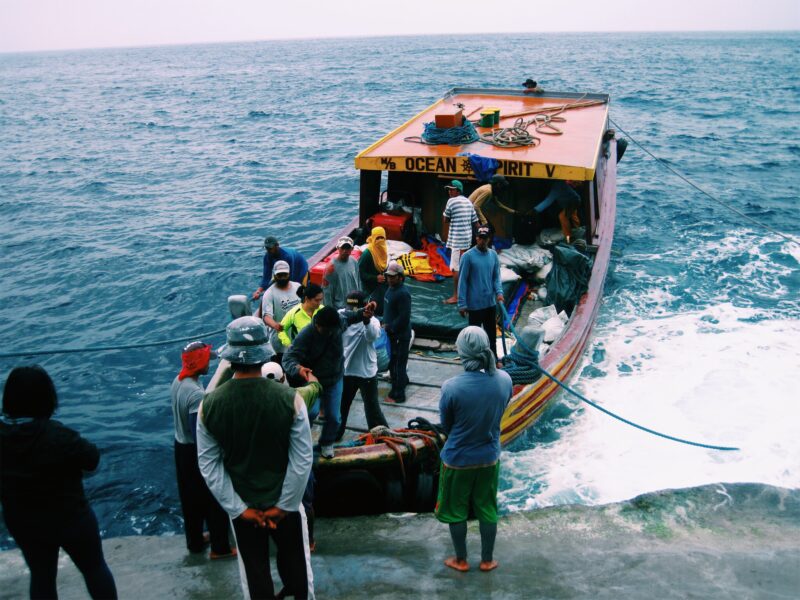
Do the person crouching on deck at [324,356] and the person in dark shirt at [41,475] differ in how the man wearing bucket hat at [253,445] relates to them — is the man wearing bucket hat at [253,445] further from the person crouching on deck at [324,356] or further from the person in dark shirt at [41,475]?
the person crouching on deck at [324,356]

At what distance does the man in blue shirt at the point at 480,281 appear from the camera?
22.4 ft

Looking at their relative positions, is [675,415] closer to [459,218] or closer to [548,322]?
[548,322]

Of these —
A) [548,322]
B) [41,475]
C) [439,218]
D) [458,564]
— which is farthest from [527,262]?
[41,475]

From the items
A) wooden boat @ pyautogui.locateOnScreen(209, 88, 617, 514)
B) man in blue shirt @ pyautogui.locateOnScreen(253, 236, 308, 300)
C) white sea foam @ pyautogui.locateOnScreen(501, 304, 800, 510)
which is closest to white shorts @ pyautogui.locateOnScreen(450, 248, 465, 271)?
wooden boat @ pyautogui.locateOnScreen(209, 88, 617, 514)

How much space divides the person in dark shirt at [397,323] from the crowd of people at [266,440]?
13 mm

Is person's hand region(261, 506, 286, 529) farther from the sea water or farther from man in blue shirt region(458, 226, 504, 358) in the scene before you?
man in blue shirt region(458, 226, 504, 358)

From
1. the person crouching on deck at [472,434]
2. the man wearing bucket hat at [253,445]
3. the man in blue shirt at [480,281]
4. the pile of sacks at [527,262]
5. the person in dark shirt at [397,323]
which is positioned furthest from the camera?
the pile of sacks at [527,262]

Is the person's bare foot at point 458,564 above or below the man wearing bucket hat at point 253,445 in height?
below

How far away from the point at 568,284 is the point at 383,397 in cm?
311

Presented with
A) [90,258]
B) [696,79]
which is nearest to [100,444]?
[90,258]

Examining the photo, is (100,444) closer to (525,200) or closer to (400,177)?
(400,177)

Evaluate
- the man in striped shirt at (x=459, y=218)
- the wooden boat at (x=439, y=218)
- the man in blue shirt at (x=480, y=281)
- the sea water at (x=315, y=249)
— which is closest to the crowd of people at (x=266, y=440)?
the man in blue shirt at (x=480, y=281)

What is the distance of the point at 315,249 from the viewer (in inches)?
595

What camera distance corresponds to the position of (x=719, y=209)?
17.7m
